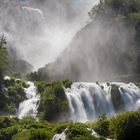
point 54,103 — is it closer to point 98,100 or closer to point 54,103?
point 54,103

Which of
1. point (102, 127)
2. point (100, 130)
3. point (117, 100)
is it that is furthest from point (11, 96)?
point (100, 130)

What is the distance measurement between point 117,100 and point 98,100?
4.16m

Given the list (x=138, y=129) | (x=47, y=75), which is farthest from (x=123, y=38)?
(x=138, y=129)

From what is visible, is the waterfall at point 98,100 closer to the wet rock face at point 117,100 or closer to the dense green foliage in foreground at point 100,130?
the wet rock face at point 117,100

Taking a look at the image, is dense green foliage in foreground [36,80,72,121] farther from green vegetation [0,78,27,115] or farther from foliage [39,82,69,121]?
green vegetation [0,78,27,115]

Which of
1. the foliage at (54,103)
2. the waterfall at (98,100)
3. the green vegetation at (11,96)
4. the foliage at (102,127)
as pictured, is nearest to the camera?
the foliage at (102,127)

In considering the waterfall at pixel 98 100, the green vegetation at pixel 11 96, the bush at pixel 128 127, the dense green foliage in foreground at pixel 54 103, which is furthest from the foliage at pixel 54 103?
the bush at pixel 128 127

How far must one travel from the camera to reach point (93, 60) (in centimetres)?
11775

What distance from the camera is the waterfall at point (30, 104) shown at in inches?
2970

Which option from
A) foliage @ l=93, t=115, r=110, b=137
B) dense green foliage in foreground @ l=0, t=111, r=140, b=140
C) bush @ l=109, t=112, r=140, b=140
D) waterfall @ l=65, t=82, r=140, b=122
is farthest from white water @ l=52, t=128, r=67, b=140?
waterfall @ l=65, t=82, r=140, b=122

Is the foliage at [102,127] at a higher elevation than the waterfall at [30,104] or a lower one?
lower

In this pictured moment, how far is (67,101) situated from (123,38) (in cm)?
4608

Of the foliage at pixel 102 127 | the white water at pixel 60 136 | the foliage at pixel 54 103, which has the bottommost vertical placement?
the white water at pixel 60 136

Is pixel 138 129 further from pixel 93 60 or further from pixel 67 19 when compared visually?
pixel 67 19
